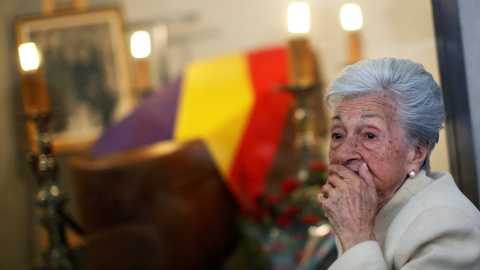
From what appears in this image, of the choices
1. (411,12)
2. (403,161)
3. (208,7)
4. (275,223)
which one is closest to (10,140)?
(208,7)

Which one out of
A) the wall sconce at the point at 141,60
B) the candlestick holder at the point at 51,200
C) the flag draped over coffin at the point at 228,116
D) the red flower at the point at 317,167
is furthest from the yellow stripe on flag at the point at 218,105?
the candlestick holder at the point at 51,200

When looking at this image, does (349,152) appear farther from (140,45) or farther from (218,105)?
(140,45)

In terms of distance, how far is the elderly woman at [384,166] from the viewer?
70cm

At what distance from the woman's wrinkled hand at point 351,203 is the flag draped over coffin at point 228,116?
120 cm

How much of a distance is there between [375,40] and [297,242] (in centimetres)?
61

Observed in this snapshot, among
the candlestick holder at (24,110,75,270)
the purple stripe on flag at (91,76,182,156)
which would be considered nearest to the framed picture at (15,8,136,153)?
the purple stripe on flag at (91,76,182,156)

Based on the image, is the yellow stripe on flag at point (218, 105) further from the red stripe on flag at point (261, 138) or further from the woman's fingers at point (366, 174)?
the woman's fingers at point (366, 174)

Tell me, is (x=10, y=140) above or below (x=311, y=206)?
above

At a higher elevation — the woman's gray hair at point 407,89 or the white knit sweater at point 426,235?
the woman's gray hair at point 407,89

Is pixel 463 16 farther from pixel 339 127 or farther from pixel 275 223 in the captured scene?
pixel 275 223

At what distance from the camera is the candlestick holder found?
1.51 m

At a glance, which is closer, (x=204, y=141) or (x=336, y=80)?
(x=336, y=80)

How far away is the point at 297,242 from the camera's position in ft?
5.56

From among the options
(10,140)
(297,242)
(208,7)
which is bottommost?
(297,242)
